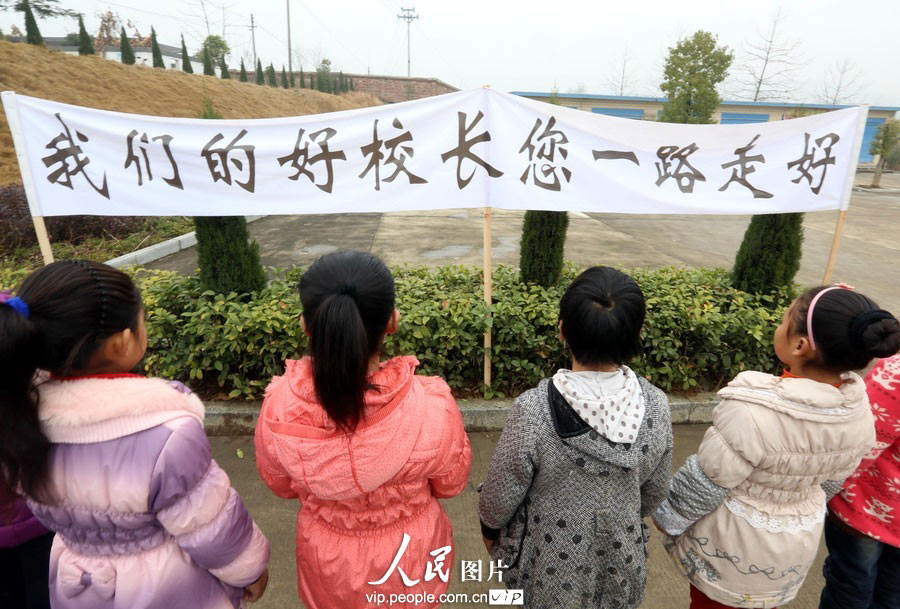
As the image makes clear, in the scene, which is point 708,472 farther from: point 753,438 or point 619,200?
point 619,200

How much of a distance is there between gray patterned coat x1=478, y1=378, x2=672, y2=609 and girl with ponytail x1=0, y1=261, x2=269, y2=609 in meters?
0.76

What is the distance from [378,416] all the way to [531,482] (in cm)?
48

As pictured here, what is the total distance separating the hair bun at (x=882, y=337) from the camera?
3.66 feet

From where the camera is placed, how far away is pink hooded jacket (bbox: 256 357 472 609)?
110 centimetres

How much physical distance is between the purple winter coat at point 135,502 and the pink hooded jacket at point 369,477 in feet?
0.53

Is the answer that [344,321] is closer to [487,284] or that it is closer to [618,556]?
[618,556]

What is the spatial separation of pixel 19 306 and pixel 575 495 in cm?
130

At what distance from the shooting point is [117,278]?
1.08m

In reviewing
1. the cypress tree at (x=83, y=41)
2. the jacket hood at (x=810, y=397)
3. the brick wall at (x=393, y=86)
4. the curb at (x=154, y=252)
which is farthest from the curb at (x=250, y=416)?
the brick wall at (x=393, y=86)

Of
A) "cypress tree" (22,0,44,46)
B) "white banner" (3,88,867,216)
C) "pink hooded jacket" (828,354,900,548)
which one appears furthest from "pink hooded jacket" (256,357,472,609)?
"cypress tree" (22,0,44,46)

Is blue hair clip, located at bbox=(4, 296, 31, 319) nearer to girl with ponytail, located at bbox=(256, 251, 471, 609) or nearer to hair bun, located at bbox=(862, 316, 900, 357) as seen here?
girl with ponytail, located at bbox=(256, 251, 471, 609)

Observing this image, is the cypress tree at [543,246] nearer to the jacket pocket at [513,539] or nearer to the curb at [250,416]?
the curb at [250,416]

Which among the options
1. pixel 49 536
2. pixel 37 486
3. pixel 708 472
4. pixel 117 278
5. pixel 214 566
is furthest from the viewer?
pixel 49 536

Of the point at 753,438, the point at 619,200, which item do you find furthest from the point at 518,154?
the point at 753,438
